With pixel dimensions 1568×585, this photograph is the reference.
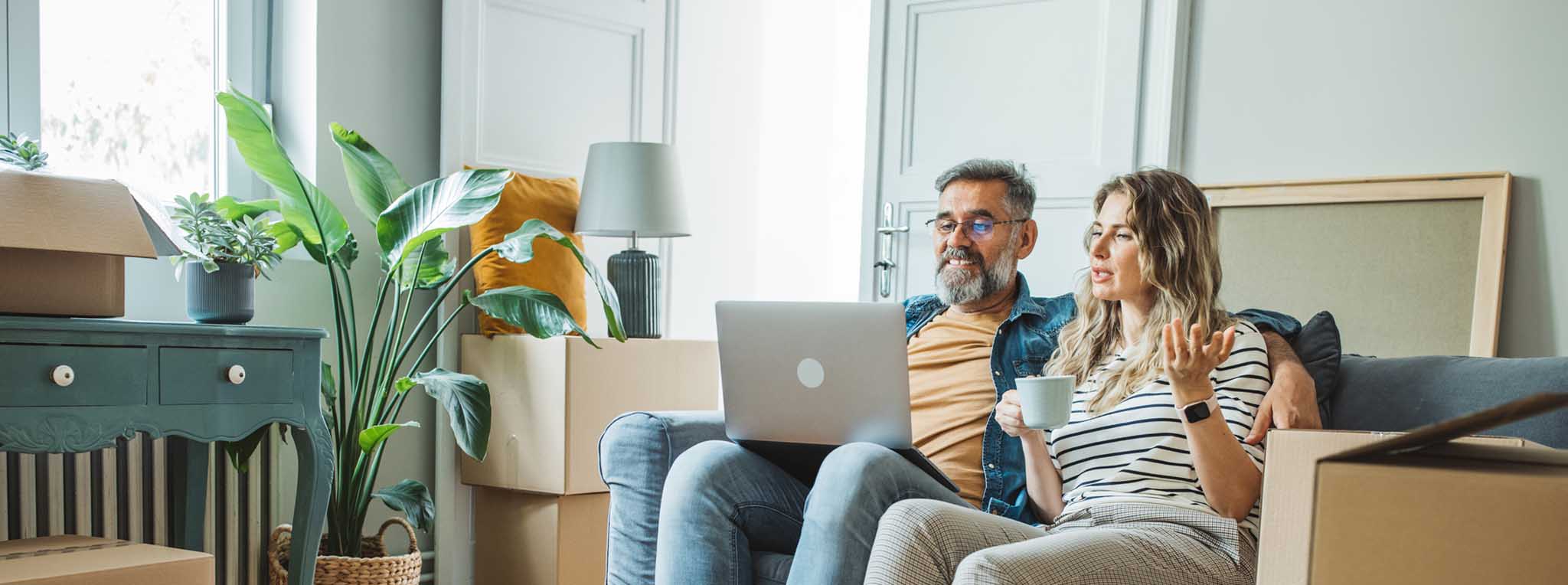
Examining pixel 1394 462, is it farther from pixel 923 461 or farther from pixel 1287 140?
pixel 1287 140

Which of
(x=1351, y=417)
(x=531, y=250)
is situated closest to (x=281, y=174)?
(x=531, y=250)

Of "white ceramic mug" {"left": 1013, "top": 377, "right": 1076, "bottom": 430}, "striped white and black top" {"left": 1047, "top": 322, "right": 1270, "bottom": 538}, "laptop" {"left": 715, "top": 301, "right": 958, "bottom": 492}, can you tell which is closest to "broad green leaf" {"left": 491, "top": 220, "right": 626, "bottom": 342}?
"laptop" {"left": 715, "top": 301, "right": 958, "bottom": 492}

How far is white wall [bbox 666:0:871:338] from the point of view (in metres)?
3.95

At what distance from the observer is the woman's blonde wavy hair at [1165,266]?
179cm

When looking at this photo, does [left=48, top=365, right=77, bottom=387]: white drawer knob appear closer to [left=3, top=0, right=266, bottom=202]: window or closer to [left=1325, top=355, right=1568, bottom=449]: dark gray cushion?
[left=3, top=0, right=266, bottom=202]: window

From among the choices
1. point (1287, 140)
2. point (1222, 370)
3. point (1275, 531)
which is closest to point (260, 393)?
point (1222, 370)

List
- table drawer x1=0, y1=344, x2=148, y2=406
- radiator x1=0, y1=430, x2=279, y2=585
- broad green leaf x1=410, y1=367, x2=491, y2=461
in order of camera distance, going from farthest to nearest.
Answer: broad green leaf x1=410, y1=367, x2=491, y2=461
radiator x1=0, y1=430, x2=279, y2=585
table drawer x1=0, y1=344, x2=148, y2=406

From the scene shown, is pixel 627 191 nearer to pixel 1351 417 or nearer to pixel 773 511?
pixel 773 511

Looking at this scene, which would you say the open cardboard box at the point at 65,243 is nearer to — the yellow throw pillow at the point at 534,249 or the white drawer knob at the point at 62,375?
the white drawer knob at the point at 62,375

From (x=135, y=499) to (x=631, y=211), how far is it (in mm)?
1348

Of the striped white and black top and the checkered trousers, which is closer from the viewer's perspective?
the checkered trousers

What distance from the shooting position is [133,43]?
105 inches

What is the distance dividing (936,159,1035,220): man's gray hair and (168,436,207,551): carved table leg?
161cm

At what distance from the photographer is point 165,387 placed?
6.23ft
